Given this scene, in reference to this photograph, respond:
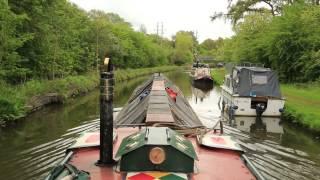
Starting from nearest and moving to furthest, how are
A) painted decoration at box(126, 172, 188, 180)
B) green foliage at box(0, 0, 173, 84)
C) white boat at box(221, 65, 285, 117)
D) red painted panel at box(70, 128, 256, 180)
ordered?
painted decoration at box(126, 172, 188, 180)
red painted panel at box(70, 128, 256, 180)
green foliage at box(0, 0, 173, 84)
white boat at box(221, 65, 285, 117)

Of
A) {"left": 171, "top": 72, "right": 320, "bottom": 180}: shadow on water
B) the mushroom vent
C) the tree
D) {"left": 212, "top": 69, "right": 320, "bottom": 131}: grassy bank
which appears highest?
the tree

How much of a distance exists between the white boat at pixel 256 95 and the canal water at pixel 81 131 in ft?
2.20

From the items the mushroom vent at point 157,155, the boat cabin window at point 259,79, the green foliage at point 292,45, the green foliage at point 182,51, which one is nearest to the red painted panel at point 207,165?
the mushroom vent at point 157,155

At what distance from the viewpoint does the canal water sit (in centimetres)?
1414

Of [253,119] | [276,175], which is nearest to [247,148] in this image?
[276,175]

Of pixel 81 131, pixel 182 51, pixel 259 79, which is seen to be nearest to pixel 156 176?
pixel 81 131

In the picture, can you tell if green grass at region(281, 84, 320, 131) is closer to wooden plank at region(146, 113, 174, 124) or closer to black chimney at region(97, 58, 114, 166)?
wooden plank at region(146, 113, 174, 124)

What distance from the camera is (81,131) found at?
20.8 meters

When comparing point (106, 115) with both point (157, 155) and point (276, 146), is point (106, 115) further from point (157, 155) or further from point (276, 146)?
point (276, 146)

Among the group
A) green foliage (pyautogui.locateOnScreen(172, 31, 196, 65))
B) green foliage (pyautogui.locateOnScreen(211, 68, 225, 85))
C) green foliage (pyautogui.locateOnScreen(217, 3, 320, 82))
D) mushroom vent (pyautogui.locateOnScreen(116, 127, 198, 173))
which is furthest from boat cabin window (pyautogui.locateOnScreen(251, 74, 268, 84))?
green foliage (pyautogui.locateOnScreen(172, 31, 196, 65))

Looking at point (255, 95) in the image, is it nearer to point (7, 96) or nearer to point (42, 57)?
point (7, 96)

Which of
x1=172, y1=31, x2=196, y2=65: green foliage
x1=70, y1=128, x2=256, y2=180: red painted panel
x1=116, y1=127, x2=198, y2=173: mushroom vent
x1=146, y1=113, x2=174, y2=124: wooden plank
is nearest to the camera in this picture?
x1=116, y1=127, x2=198, y2=173: mushroom vent

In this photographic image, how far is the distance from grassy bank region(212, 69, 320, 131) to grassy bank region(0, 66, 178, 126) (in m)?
14.5

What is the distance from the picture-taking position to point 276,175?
13.6 meters
